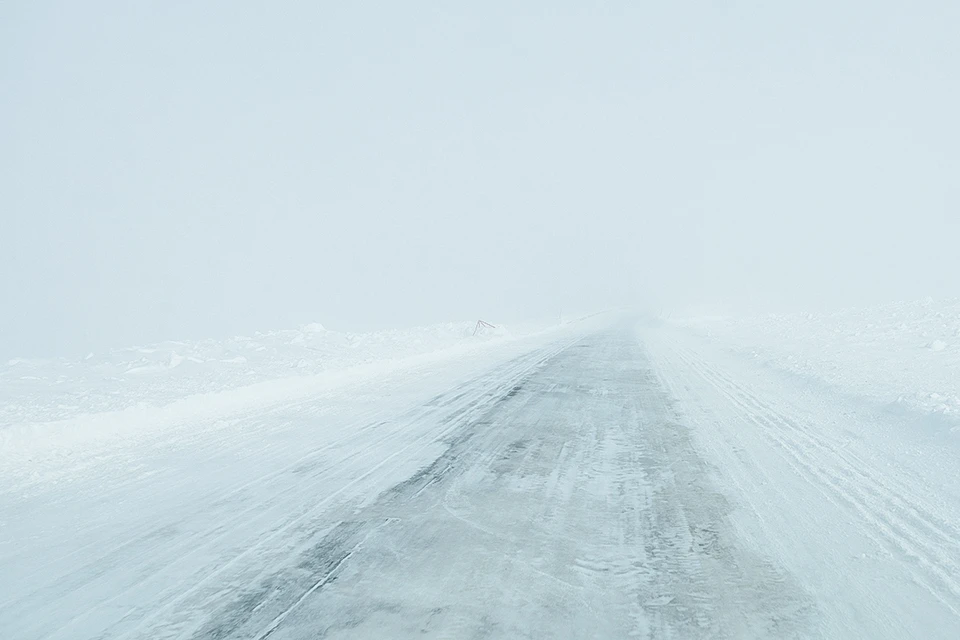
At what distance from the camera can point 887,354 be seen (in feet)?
52.0

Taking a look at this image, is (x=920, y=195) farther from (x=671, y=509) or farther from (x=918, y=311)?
(x=671, y=509)

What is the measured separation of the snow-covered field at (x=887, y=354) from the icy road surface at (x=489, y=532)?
4.91 ft

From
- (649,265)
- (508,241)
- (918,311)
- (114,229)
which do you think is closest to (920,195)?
(649,265)

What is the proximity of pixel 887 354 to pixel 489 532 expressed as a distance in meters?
16.0

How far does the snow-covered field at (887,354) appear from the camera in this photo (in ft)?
30.9

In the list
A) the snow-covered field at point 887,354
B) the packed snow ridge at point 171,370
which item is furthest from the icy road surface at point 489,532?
the packed snow ridge at point 171,370

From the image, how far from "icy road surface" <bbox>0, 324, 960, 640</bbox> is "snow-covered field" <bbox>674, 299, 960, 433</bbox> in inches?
59.0

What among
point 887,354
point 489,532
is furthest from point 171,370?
point 887,354

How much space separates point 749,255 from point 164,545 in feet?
595

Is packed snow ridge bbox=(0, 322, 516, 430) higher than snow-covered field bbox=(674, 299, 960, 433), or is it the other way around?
packed snow ridge bbox=(0, 322, 516, 430)

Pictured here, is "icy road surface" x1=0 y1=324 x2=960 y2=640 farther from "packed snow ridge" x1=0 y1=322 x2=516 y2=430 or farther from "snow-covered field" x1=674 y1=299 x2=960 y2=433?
"packed snow ridge" x1=0 y1=322 x2=516 y2=430

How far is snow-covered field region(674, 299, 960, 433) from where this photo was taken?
30.9 ft

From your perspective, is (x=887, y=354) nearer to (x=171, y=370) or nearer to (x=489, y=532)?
(x=489, y=532)

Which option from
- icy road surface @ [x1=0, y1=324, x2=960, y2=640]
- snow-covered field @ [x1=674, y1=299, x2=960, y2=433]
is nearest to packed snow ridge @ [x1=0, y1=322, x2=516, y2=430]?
icy road surface @ [x1=0, y1=324, x2=960, y2=640]
